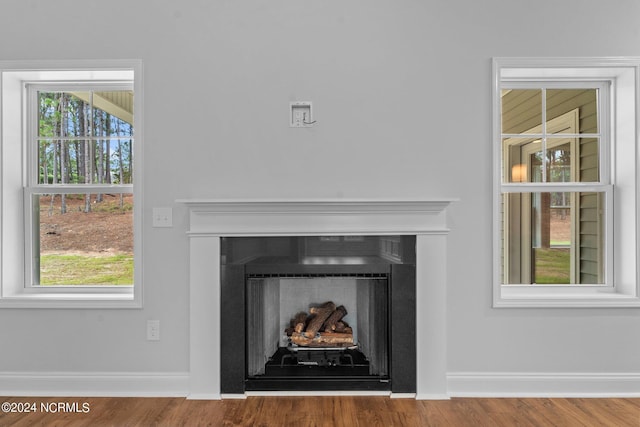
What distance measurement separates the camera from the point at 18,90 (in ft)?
10.4

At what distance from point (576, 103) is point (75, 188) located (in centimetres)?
355

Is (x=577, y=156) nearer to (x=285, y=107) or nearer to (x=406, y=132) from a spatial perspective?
(x=406, y=132)

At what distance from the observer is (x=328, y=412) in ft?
8.76

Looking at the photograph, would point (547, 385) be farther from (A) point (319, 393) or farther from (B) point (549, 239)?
(A) point (319, 393)

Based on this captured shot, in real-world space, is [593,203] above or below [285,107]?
below

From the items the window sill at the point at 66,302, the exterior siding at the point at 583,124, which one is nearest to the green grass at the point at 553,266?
the exterior siding at the point at 583,124

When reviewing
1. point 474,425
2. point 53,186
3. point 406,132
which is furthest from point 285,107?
point 474,425

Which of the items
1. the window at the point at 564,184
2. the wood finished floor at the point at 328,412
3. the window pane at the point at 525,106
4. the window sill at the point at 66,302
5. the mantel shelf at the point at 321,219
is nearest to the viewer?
the wood finished floor at the point at 328,412

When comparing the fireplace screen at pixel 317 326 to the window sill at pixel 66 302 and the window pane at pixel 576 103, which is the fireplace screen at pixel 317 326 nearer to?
the window sill at pixel 66 302

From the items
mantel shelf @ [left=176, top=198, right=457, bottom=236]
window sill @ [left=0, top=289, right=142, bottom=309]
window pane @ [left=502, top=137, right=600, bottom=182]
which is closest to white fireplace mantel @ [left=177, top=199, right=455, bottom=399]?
mantel shelf @ [left=176, top=198, right=457, bottom=236]

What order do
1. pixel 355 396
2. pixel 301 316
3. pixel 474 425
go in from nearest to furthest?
1. pixel 474 425
2. pixel 355 396
3. pixel 301 316

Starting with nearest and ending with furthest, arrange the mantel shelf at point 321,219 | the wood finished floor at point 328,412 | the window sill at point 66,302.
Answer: the wood finished floor at point 328,412, the mantel shelf at point 321,219, the window sill at point 66,302

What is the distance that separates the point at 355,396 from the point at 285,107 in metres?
1.90

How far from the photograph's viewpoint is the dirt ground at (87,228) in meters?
3.26
